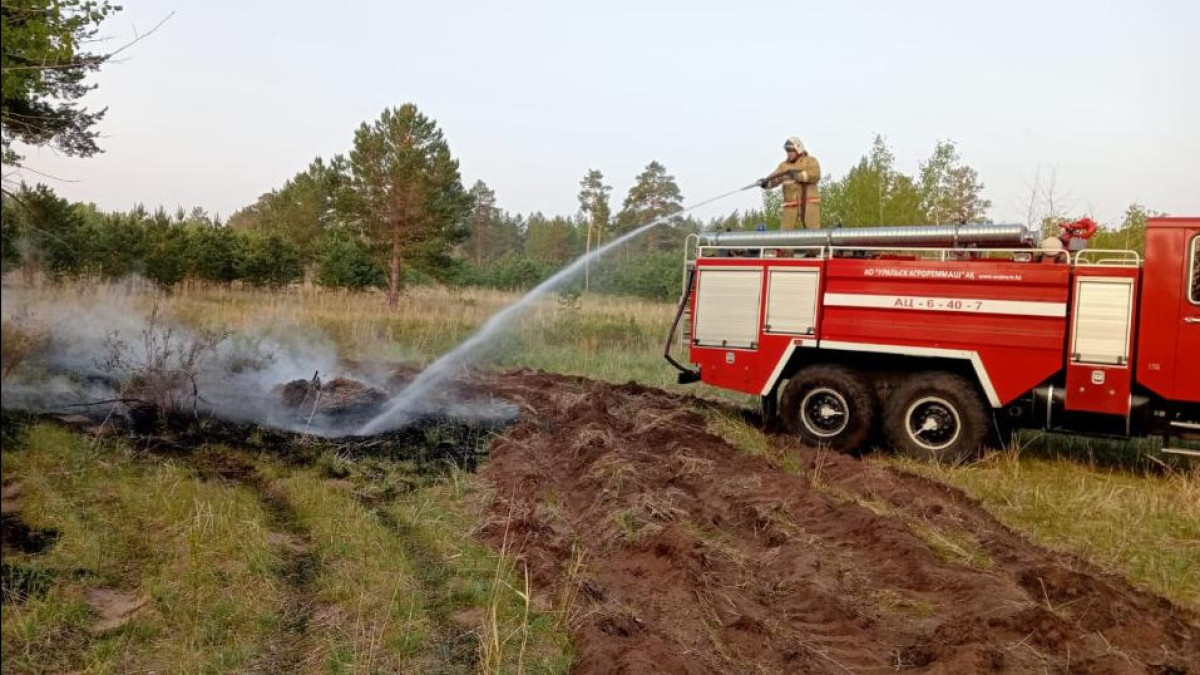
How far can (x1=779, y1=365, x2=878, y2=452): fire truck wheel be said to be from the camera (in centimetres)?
917

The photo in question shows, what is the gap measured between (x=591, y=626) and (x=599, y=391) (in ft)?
25.9

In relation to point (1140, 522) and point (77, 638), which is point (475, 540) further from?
point (1140, 522)

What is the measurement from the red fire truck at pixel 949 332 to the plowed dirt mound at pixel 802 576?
126 cm

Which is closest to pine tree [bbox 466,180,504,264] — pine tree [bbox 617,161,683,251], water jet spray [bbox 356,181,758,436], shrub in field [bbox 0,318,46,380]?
pine tree [bbox 617,161,683,251]

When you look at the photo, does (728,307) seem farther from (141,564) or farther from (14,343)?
(14,343)

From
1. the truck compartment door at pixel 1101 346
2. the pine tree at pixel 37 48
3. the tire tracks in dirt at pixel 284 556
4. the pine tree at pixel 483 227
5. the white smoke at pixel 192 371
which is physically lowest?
the tire tracks in dirt at pixel 284 556

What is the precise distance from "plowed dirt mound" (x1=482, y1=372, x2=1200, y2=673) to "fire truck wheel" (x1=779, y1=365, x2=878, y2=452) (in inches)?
35.3

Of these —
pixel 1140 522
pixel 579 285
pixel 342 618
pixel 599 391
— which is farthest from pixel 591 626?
pixel 579 285

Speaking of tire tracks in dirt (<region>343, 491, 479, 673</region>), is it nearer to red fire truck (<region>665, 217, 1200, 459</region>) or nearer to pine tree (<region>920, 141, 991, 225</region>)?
red fire truck (<region>665, 217, 1200, 459</region>)

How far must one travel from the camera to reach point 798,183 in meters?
11.0

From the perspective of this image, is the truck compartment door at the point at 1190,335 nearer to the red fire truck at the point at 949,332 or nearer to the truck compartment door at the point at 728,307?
the red fire truck at the point at 949,332

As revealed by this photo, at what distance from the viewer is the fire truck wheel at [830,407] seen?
9.17 metres

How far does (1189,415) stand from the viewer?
7.88m

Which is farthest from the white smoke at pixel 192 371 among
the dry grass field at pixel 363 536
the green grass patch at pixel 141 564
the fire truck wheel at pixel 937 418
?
the fire truck wheel at pixel 937 418
